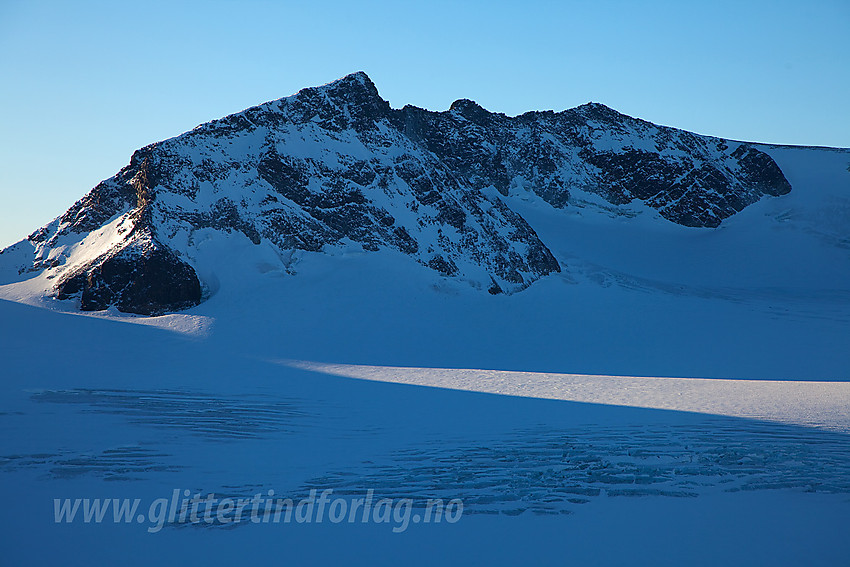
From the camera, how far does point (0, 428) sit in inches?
443

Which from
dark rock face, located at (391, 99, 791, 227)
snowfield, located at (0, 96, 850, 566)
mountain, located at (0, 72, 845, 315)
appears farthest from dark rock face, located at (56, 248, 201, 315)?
dark rock face, located at (391, 99, 791, 227)

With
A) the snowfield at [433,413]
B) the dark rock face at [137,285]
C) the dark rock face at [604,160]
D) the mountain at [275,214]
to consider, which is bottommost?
the snowfield at [433,413]

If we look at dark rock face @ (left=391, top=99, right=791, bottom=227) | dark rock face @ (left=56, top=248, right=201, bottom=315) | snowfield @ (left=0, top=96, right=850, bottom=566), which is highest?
dark rock face @ (left=391, top=99, right=791, bottom=227)

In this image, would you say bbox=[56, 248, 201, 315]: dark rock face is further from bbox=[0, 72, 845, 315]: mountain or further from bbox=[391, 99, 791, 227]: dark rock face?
bbox=[391, 99, 791, 227]: dark rock face

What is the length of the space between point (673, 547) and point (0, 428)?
1157 centimetres

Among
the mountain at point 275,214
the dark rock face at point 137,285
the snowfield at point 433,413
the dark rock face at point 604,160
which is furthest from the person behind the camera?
the dark rock face at point 604,160

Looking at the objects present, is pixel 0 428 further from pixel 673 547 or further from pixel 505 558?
pixel 673 547

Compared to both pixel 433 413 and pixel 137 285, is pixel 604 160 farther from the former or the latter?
pixel 433 413

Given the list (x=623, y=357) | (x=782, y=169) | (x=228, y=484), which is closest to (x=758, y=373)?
(x=623, y=357)

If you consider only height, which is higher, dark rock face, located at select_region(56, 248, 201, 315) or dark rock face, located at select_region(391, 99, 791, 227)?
dark rock face, located at select_region(391, 99, 791, 227)

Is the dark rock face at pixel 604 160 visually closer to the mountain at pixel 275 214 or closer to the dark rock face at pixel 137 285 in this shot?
the mountain at pixel 275 214

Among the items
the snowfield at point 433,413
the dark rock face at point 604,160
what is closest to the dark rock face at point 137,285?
the snowfield at point 433,413

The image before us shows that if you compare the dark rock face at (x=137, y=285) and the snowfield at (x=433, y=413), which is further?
the dark rock face at (x=137, y=285)

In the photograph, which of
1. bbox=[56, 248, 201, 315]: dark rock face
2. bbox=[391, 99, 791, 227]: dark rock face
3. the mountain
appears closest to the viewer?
bbox=[56, 248, 201, 315]: dark rock face
